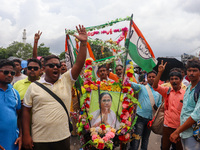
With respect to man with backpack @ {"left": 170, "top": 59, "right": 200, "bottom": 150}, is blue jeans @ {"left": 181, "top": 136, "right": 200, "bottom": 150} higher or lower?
lower

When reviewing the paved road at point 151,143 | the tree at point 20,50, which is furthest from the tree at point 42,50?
the paved road at point 151,143

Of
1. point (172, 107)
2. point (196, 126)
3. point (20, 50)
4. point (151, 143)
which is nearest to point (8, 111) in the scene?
point (196, 126)

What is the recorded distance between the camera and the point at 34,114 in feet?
7.73

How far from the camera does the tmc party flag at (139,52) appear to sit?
3607 millimetres

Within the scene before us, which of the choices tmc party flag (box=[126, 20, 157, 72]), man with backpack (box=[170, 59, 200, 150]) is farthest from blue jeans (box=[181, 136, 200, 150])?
tmc party flag (box=[126, 20, 157, 72])

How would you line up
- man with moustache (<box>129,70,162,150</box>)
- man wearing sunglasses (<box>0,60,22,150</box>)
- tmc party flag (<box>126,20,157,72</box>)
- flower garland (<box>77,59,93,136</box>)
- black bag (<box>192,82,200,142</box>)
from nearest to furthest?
man wearing sunglasses (<box>0,60,22,150</box>)
black bag (<box>192,82,200,142</box>)
flower garland (<box>77,59,93,136</box>)
tmc party flag (<box>126,20,157,72</box>)
man with moustache (<box>129,70,162,150</box>)

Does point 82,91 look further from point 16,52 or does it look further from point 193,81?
point 16,52

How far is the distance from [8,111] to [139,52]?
2.55 metres

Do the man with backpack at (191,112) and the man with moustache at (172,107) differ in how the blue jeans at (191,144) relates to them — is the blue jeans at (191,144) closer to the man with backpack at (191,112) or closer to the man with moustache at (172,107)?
the man with backpack at (191,112)

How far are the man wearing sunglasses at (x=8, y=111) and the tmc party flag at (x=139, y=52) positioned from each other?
2215 millimetres

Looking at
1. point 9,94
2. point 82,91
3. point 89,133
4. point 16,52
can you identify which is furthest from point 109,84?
point 16,52

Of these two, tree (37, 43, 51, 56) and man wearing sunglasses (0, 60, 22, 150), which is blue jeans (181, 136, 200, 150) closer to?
man wearing sunglasses (0, 60, 22, 150)

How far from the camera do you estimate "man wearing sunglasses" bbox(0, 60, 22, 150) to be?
224 centimetres

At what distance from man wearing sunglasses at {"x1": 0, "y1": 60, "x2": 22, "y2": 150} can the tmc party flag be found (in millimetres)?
2215
